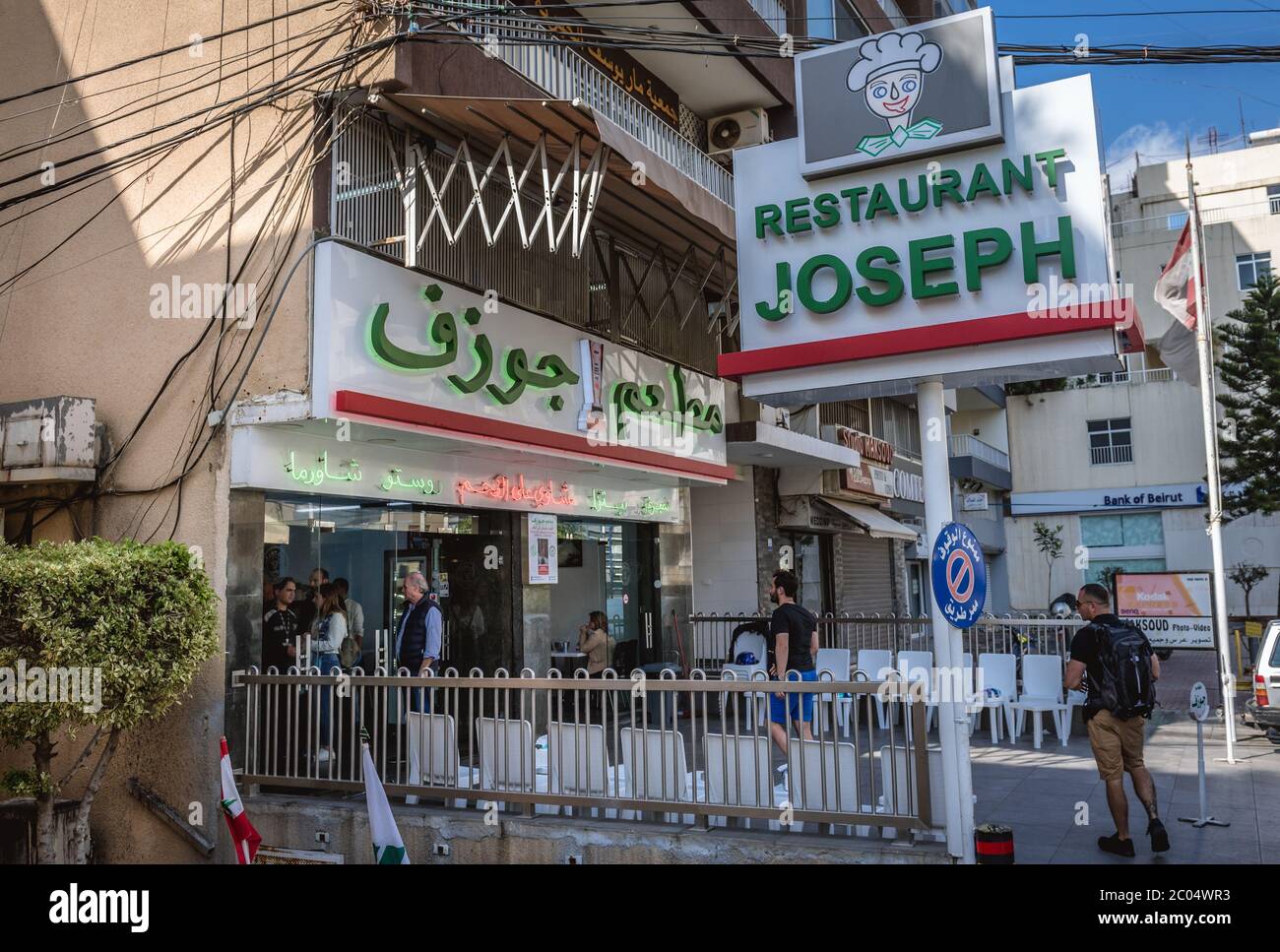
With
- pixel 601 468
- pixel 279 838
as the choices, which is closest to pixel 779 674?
pixel 279 838

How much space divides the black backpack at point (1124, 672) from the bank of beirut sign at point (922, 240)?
2.03m

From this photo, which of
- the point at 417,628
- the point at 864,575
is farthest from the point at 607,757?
the point at 864,575

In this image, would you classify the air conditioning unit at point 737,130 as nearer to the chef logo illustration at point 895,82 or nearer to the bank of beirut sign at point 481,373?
the bank of beirut sign at point 481,373

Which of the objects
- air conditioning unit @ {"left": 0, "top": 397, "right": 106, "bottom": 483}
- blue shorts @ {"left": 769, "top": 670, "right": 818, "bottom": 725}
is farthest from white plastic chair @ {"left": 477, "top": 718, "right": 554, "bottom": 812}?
air conditioning unit @ {"left": 0, "top": 397, "right": 106, "bottom": 483}

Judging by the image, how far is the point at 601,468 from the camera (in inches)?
532

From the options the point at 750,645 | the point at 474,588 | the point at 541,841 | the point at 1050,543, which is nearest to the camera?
the point at 541,841

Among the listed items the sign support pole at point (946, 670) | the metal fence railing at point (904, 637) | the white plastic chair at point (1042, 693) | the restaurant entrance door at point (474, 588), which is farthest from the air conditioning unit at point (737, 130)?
the sign support pole at point (946, 670)

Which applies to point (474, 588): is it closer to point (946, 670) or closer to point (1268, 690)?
point (946, 670)

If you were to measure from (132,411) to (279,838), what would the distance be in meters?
4.36

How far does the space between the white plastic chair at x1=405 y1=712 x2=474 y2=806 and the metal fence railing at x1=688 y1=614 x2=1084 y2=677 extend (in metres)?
6.16

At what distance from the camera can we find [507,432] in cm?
1086

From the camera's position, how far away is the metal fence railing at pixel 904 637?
12.7 meters

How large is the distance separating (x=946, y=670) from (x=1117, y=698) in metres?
1.76
